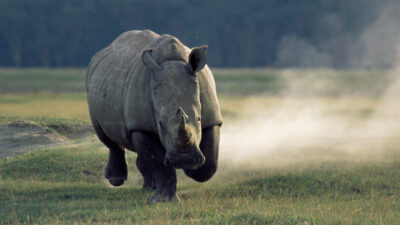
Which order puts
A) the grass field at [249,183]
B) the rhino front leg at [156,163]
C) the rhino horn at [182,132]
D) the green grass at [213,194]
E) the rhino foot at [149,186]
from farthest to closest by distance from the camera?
the rhino foot at [149,186]
the rhino front leg at [156,163]
the grass field at [249,183]
the green grass at [213,194]
the rhino horn at [182,132]

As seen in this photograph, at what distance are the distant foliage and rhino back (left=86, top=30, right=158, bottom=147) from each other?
42568mm

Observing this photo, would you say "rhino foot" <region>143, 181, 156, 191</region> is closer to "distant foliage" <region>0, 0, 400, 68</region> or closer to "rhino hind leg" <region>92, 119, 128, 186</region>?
"rhino hind leg" <region>92, 119, 128, 186</region>

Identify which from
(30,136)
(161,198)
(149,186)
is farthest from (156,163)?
(30,136)

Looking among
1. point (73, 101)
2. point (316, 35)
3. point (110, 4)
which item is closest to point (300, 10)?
point (316, 35)

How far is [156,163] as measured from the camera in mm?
7961

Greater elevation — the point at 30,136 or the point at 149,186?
the point at 149,186

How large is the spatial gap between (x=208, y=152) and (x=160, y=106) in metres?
0.89

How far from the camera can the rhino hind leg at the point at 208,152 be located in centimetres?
779

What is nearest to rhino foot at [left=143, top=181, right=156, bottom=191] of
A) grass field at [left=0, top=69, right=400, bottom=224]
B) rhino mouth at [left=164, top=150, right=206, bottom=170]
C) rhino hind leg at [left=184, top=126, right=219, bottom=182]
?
grass field at [left=0, top=69, right=400, bottom=224]

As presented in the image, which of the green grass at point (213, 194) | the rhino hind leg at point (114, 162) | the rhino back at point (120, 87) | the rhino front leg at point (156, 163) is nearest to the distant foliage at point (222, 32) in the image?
the green grass at point (213, 194)

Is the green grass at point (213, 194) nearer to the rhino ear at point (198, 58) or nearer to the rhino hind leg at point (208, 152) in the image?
the rhino hind leg at point (208, 152)

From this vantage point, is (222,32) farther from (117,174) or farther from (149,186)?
(149,186)

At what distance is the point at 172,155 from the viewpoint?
6898mm

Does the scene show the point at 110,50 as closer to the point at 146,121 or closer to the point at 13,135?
the point at 146,121
